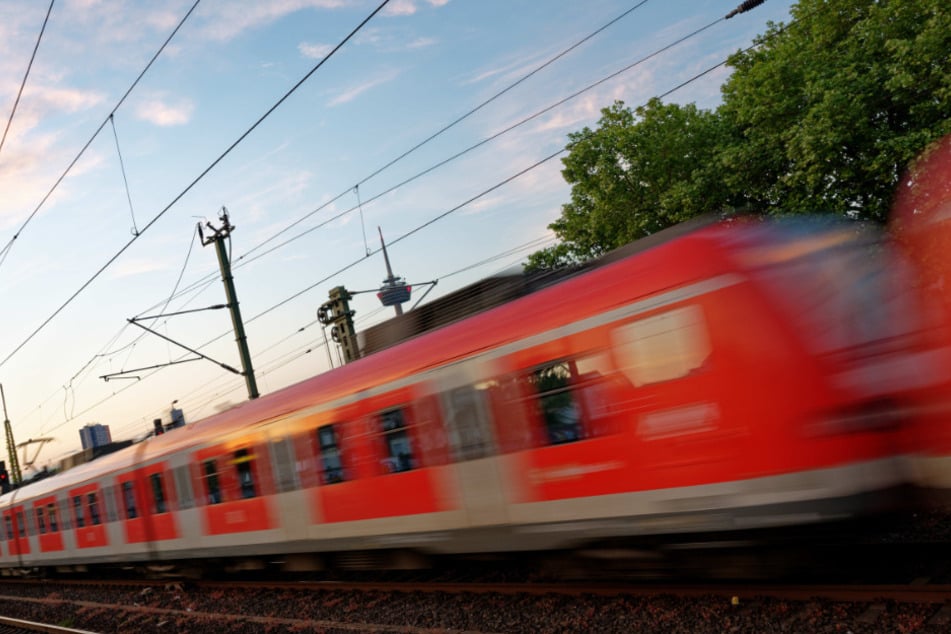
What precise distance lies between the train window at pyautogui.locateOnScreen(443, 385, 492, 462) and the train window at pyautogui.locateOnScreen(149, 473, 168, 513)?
8221 millimetres

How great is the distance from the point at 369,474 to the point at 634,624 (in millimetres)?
4027

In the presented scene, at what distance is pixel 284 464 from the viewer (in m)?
10.8

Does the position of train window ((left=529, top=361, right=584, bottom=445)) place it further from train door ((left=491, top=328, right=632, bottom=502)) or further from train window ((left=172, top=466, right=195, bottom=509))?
train window ((left=172, top=466, right=195, bottom=509))

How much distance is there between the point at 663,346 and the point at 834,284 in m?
1.46

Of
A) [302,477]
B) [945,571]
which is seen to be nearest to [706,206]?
[302,477]

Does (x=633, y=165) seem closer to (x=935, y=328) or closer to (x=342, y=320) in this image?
(x=342, y=320)

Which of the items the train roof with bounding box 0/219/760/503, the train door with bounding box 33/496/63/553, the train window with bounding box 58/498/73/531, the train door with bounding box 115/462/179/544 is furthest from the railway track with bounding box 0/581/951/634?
the train door with bounding box 33/496/63/553

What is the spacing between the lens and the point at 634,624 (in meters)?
6.34

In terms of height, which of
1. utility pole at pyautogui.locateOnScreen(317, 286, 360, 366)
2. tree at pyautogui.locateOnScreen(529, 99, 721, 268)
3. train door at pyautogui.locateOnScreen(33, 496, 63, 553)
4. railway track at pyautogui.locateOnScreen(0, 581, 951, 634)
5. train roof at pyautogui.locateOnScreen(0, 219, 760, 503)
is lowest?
railway track at pyautogui.locateOnScreen(0, 581, 951, 634)

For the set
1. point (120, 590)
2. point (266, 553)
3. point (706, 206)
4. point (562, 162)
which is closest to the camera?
point (266, 553)

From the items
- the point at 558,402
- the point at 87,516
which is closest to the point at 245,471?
the point at 558,402

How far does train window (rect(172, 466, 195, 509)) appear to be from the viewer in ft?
43.3

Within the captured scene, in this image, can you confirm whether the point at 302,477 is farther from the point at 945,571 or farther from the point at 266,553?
the point at 945,571

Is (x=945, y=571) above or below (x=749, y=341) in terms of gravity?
below
